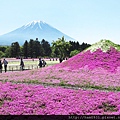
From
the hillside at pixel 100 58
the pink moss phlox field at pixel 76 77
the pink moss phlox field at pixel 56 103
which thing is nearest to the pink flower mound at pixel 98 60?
the hillside at pixel 100 58

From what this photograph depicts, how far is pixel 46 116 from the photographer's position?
12.2 m

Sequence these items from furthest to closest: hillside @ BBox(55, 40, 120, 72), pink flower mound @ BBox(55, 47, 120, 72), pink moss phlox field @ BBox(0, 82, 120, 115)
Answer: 1. hillside @ BBox(55, 40, 120, 72)
2. pink flower mound @ BBox(55, 47, 120, 72)
3. pink moss phlox field @ BBox(0, 82, 120, 115)

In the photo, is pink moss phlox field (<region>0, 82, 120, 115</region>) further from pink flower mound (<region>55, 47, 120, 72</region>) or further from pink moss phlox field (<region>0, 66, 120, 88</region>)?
pink flower mound (<region>55, 47, 120, 72</region>)

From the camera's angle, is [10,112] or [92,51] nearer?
[10,112]

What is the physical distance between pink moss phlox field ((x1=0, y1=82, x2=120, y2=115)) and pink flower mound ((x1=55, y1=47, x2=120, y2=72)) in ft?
53.2

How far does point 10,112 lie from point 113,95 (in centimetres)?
751

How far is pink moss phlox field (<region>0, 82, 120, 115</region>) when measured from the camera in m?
12.9

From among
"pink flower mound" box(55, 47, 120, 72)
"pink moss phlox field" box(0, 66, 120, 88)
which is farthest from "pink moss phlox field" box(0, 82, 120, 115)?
"pink flower mound" box(55, 47, 120, 72)

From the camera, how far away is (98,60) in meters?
35.4

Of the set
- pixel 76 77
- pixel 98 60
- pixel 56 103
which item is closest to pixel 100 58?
pixel 98 60

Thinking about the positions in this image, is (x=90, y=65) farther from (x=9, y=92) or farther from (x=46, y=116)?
(x=46, y=116)

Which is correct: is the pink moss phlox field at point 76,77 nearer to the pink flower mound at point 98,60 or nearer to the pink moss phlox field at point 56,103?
the pink flower mound at point 98,60

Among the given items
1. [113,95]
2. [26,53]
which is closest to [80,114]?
[113,95]

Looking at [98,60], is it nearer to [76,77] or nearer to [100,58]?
[100,58]
